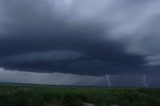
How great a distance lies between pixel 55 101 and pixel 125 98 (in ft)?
32.2

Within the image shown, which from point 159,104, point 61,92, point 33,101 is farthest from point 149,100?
point 33,101

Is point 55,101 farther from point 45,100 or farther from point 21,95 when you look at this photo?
point 21,95

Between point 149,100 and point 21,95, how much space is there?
52.0ft

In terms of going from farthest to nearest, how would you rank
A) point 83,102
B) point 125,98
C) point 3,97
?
1. point 125,98
2. point 83,102
3. point 3,97

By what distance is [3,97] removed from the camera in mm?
34188

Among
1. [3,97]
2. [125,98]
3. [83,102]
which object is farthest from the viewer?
[125,98]

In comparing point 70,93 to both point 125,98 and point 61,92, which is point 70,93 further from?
point 125,98

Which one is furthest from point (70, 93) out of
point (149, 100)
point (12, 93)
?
point (149, 100)

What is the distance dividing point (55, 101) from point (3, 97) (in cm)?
498

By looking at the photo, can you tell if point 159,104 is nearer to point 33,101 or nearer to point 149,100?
point 149,100

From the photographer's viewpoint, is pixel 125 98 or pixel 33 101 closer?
pixel 33 101

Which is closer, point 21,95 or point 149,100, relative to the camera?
point 21,95

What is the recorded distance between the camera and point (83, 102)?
37.2m

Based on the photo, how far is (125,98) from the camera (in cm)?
4241
